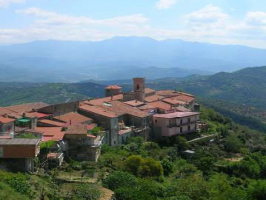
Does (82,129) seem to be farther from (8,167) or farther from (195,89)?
(195,89)

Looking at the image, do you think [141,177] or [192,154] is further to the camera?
[192,154]

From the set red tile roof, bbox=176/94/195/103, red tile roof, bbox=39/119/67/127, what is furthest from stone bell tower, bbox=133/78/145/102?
red tile roof, bbox=39/119/67/127

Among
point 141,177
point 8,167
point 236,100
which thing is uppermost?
point 8,167

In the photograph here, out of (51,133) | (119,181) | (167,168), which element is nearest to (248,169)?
(167,168)

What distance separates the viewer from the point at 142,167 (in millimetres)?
29188

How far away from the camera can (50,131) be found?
33.8 meters

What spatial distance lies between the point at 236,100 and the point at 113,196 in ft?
508

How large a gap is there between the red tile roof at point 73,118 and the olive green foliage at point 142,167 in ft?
31.5

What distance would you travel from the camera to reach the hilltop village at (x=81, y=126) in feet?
82.9

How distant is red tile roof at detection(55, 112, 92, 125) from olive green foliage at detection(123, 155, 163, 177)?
9.60 metres

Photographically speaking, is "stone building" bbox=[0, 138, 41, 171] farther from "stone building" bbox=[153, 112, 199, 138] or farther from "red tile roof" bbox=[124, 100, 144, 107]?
"red tile roof" bbox=[124, 100, 144, 107]

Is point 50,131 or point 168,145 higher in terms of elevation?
point 50,131

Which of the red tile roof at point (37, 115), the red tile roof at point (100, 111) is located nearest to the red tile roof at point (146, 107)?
the red tile roof at point (100, 111)

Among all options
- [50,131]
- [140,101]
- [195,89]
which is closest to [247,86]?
[195,89]
